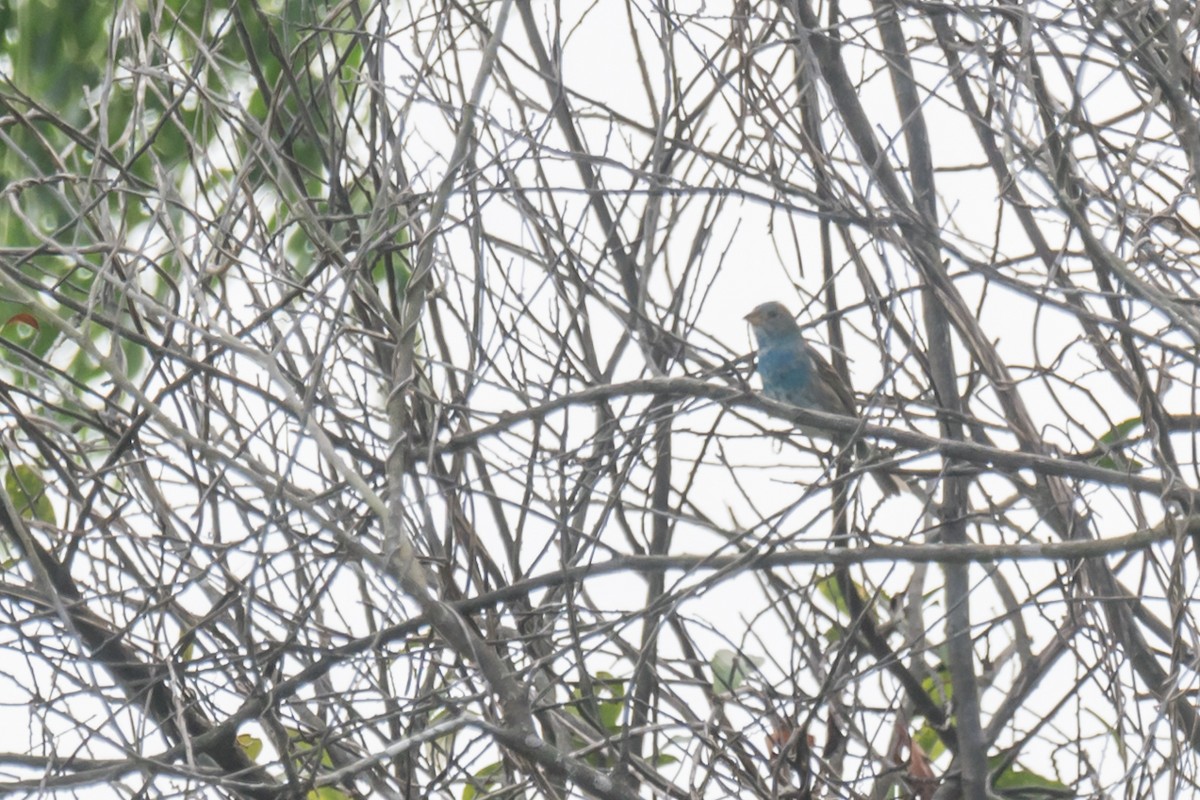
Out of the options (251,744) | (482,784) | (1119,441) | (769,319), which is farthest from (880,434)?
(769,319)

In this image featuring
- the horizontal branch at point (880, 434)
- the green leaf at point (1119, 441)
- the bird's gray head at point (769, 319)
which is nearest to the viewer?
the horizontal branch at point (880, 434)

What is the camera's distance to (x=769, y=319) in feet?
20.3

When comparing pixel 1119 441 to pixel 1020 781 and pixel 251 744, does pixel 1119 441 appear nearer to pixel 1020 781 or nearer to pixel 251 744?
pixel 1020 781

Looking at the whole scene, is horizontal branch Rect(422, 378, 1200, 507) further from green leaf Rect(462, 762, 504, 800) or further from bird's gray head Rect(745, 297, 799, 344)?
bird's gray head Rect(745, 297, 799, 344)

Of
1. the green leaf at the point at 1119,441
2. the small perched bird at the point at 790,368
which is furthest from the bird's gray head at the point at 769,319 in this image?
the green leaf at the point at 1119,441

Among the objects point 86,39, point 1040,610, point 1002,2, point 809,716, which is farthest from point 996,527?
point 86,39

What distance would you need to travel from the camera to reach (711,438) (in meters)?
4.10

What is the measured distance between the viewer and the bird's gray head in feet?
19.7

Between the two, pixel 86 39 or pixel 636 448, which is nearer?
pixel 636 448

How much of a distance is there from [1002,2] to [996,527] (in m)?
1.48

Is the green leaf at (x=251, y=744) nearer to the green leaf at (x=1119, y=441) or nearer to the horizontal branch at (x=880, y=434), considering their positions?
the horizontal branch at (x=880, y=434)

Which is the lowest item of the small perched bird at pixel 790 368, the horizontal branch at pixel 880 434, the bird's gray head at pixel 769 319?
the horizontal branch at pixel 880 434

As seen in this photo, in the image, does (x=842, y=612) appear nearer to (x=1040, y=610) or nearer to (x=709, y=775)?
(x=1040, y=610)

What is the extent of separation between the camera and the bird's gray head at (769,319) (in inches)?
237
